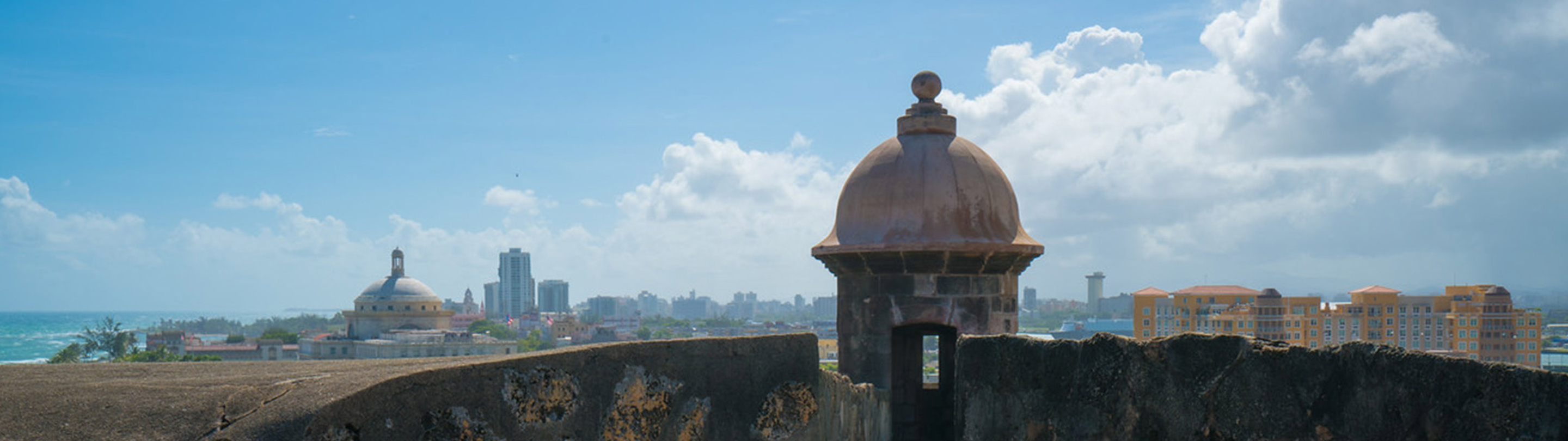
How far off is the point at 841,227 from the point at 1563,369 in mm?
4098

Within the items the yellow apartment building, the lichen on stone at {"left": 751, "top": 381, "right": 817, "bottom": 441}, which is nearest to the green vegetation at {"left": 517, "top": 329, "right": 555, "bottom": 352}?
the yellow apartment building

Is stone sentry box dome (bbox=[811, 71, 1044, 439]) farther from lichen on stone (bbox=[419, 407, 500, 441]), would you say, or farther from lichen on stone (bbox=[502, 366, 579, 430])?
lichen on stone (bbox=[419, 407, 500, 441])

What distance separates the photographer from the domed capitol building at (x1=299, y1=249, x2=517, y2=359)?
10644 cm

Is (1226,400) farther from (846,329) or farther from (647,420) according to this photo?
(846,329)

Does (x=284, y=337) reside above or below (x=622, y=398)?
below

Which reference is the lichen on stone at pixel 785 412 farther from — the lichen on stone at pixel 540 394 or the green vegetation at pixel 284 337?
the green vegetation at pixel 284 337

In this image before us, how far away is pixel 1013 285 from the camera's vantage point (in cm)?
715

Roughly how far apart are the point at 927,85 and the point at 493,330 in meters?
153

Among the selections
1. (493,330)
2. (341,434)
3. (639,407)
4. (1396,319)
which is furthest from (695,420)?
(493,330)

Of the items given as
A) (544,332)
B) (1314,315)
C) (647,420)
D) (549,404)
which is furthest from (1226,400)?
(544,332)

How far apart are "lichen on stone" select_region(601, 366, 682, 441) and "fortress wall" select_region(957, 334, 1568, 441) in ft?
4.40

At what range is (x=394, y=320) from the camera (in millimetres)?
112750

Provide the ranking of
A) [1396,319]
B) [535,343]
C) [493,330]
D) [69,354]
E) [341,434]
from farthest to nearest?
1. [493,330]
2. [535,343]
3. [1396,319]
4. [69,354]
5. [341,434]

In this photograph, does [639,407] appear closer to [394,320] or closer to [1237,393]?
[1237,393]
